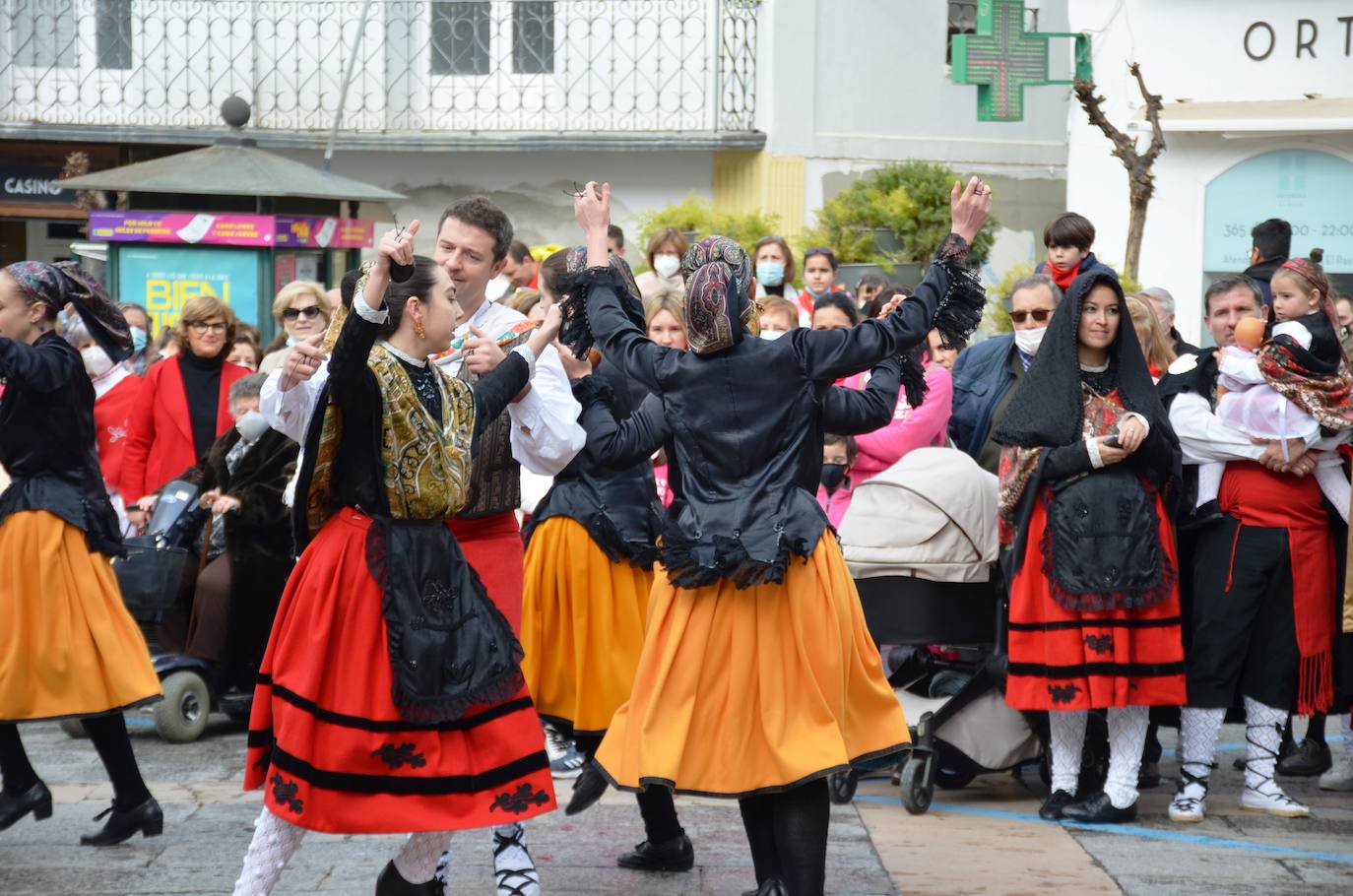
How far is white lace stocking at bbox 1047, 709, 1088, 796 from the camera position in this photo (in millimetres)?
6898

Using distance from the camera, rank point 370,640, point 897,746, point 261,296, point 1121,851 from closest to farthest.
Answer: point 370,640 < point 897,746 < point 1121,851 < point 261,296

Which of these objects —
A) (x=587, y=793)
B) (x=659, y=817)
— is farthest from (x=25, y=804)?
(x=659, y=817)

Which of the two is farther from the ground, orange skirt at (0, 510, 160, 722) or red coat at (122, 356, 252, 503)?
red coat at (122, 356, 252, 503)

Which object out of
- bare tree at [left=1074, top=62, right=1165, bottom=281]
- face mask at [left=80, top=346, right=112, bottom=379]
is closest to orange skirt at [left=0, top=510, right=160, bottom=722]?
face mask at [left=80, top=346, right=112, bottom=379]

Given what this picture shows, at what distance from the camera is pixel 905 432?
777cm

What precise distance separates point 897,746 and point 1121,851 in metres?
1.62

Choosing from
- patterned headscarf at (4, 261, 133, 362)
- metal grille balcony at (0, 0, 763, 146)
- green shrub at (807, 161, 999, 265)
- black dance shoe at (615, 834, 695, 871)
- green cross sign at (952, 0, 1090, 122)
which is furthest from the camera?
metal grille balcony at (0, 0, 763, 146)

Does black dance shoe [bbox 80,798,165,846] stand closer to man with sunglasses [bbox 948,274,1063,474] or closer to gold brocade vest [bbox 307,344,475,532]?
gold brocade vest [bbox 307,344,475,532]

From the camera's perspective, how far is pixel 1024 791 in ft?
24.5

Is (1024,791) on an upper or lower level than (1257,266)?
lower

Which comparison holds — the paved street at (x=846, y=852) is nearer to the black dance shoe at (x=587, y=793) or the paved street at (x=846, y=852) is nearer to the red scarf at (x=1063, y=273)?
the black dance shoe at (x=587, y=793)

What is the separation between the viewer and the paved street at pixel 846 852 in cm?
586

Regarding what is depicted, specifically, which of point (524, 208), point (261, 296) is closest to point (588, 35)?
point (524, 208)

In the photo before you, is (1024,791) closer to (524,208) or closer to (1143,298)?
(1143,298)
